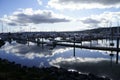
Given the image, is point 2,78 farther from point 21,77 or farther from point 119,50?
point 119,50

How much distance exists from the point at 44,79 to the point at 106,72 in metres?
13.9


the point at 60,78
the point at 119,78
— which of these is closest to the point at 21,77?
the point at 60,78

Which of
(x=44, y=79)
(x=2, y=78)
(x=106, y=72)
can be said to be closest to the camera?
(x=2, y=78)

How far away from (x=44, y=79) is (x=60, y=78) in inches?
120

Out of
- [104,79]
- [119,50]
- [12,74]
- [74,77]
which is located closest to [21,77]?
[12,74]

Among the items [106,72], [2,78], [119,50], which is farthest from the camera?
[119,50]

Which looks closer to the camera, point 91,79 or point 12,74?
point 12,74

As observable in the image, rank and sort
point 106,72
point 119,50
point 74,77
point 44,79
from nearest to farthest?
point 44,79, point 74,77, point 106,72, point 119,50

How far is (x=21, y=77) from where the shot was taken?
81.9 feet

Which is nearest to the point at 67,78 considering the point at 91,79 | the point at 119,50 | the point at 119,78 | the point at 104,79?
the point at 91,79

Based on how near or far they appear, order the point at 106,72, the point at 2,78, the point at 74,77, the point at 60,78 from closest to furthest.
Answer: the point at 2,78
the point at 60,78
the point at 74,77
the point at 106,72

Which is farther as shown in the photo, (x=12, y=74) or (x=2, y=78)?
(x=12, y=74)

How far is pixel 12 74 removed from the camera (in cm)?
2611

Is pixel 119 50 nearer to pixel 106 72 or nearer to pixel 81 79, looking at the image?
pixel 106 72
